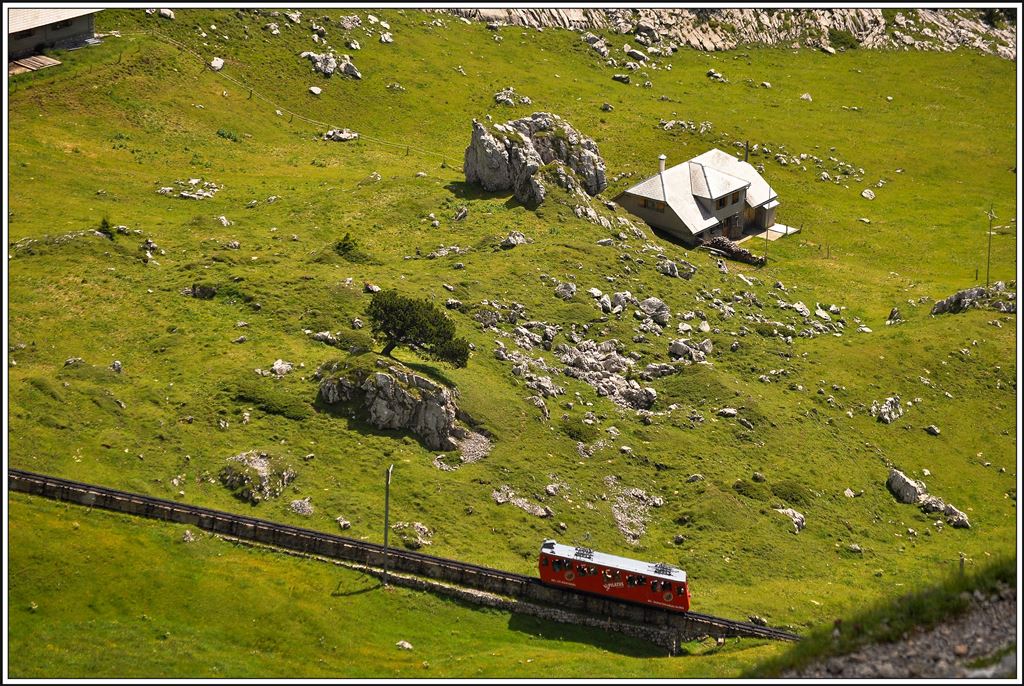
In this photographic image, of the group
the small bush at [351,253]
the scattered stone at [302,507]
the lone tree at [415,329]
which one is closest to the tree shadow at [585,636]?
the scattered stone at [302,507]

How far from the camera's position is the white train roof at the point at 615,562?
2860 inches

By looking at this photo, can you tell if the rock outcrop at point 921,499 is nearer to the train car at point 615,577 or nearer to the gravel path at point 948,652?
Result: the train car at point 615,577

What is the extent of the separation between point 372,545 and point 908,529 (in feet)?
132

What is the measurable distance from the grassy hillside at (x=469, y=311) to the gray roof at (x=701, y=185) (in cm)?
717

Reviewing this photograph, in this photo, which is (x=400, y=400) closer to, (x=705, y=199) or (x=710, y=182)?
(x=705, y=199)

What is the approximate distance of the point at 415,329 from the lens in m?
91.4

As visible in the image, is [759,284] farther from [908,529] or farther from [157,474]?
Answer: [157,474]

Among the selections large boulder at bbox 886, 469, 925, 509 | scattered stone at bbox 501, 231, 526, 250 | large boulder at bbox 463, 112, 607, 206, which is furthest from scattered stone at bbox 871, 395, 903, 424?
large boulder at bbox 463, 112, 607, 206

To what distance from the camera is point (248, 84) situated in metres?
156

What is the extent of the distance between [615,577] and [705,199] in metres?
73.6

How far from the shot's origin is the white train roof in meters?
72.6

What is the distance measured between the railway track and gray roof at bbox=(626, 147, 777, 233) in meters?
68.3

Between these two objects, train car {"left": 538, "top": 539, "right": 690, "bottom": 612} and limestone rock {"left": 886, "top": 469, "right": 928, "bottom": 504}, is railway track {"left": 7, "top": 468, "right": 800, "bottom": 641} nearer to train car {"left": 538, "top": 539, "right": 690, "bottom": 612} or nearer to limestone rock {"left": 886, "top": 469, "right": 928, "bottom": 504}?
train car {"left": 538, "top": 539, "right": 690, "bottom": 612}

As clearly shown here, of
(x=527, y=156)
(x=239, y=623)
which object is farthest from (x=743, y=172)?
(x=239, y=623)
